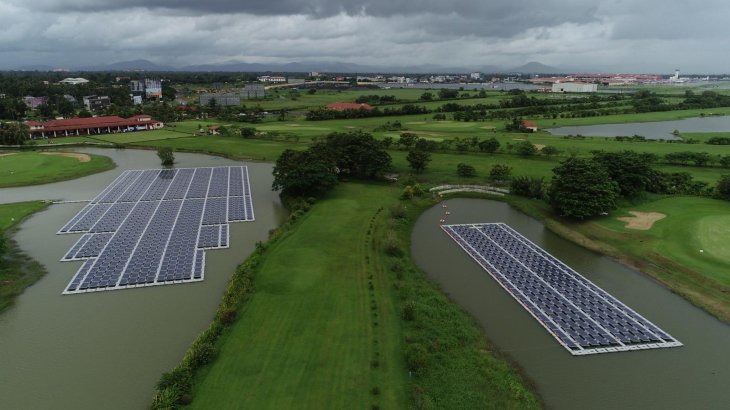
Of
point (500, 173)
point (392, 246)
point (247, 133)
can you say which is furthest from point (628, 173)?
point (247, 133)

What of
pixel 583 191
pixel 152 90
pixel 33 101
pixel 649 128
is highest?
pixel 152 90

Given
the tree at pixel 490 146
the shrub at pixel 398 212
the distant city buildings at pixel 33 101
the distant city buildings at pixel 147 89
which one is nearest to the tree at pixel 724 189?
the tree at pixel 490 146

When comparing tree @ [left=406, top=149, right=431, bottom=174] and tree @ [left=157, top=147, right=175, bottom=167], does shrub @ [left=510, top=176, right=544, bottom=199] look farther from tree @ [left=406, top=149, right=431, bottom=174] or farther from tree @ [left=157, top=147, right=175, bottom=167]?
tree @ [left=157, top=147, right=175, bottom=167]

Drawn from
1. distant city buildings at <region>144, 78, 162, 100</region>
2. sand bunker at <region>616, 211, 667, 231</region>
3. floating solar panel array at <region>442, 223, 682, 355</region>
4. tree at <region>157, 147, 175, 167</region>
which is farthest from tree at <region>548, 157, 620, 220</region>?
distant city buildings at <region>144, 78, 162, 100</region>

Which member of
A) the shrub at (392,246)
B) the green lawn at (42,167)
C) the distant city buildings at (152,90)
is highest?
the distant city buildings at (152,90)

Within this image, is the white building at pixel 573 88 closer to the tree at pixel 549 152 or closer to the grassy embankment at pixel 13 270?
the tree at pixel 549 152

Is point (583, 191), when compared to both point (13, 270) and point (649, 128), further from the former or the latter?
point (649, 128)

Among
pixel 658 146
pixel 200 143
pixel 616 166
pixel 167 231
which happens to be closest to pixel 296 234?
pixel 167 231
